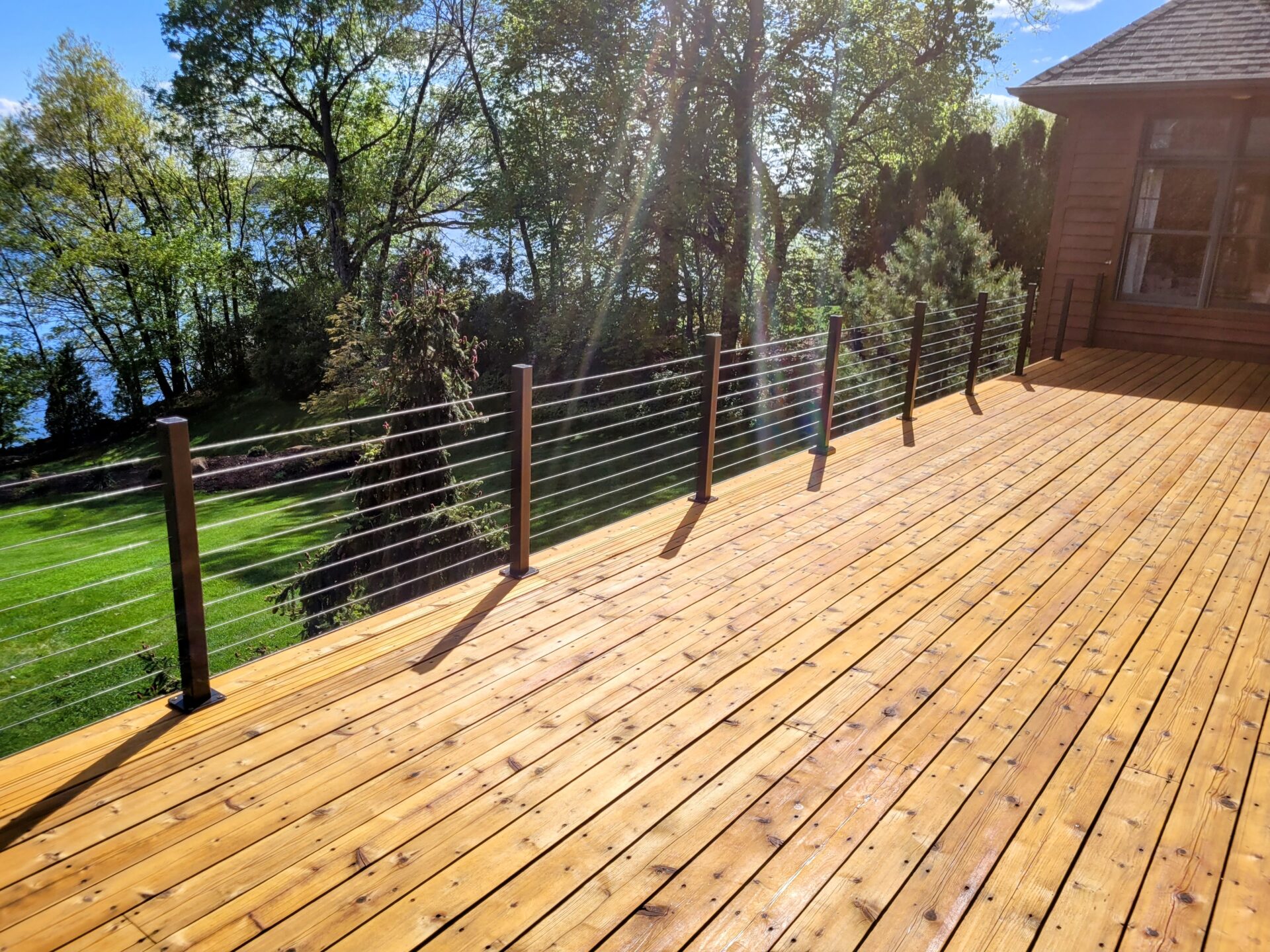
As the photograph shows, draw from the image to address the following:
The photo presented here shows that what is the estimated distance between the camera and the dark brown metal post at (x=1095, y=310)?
10008 mm

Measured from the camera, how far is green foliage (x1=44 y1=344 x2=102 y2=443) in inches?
838

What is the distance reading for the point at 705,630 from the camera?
10.5ft

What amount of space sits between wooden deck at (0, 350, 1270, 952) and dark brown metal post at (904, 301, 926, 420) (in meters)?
2.73

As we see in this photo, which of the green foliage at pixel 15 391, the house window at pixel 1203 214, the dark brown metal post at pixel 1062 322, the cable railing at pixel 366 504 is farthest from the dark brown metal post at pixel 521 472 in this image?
the green foliage at pixel 15 391

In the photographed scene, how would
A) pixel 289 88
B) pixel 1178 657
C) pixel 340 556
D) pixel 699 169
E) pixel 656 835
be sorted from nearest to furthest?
pixel 656 835 → pixel 1178 657 → pixel 340 556 → pixel 699 169 → pixel 289 88

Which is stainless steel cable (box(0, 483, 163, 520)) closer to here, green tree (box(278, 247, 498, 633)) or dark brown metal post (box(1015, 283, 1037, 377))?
green tree (box(278, 247, 498, 633))

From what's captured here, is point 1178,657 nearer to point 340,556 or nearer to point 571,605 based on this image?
point 571,605

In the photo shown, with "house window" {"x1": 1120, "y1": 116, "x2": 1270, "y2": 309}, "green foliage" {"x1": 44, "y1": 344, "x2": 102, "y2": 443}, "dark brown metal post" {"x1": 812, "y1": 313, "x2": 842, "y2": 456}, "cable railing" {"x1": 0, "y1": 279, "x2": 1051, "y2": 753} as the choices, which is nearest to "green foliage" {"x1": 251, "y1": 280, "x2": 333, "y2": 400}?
"cable railing" {"x1": 0, "y1": 279, "x2": 1051, "y2": 753}

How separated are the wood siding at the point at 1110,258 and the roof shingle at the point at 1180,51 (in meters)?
0.39

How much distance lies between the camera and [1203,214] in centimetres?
959

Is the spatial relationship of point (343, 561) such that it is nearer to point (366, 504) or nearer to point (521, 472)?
point (521, 472)

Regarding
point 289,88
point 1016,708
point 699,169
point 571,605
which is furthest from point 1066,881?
point 289,88

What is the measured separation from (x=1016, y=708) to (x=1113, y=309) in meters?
8.85

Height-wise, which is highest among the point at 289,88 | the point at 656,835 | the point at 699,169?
the point at 289,88
